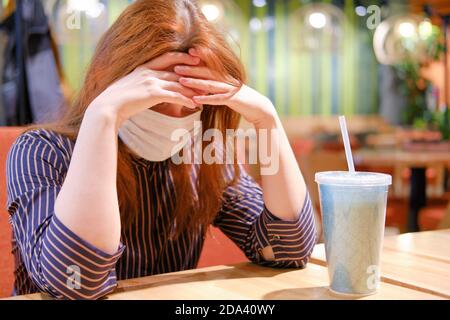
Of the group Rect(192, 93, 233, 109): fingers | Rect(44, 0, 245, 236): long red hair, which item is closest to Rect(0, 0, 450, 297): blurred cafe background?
Rect(44, 0, 245, 236): long red hair

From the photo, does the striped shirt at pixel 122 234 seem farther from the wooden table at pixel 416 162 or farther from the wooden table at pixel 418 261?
the wooden table at pixel 416 162

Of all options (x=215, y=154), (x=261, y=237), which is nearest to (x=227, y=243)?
(x=215, y=154)

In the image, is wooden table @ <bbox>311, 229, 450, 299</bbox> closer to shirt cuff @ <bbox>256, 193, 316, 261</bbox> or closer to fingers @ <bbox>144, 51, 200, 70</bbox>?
shirt cuff @ <bbox>256, 193, 316, 261</bbox>

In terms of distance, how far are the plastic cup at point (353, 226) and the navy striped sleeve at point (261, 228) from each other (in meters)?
0.23

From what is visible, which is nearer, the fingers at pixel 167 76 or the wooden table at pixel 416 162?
the fingers at pixel 167 76

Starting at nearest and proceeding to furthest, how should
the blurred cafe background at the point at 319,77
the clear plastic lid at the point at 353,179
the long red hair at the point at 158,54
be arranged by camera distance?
the clear plastic lid at the point at 353,179 → the long red hair at the point at 158,54 → the blurred cafe background at the point at 319,77

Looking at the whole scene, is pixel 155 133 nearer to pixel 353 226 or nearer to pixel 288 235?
pixel 288 235

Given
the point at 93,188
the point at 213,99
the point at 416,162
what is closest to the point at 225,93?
the point at 213,99

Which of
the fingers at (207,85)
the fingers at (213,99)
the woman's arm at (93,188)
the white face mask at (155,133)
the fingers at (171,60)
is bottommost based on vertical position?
the woman's arm at (93,188)

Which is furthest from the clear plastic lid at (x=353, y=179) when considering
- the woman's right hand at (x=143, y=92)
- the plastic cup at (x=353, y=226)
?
the woman's right hand at (x=143, y=92)

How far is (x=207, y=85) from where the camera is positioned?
1.03 m

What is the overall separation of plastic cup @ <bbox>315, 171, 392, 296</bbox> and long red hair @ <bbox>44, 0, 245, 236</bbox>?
0.35 metres

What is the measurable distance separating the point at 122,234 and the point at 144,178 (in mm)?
A: 137

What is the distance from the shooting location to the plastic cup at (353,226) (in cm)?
85
